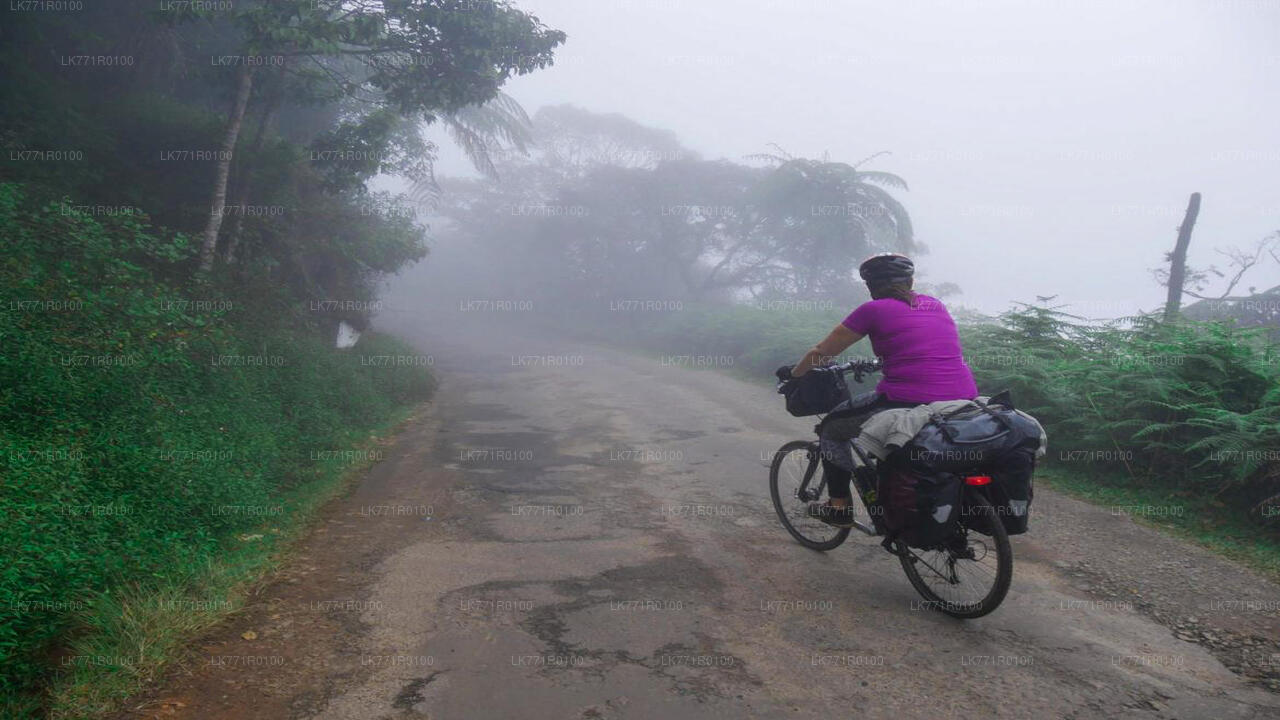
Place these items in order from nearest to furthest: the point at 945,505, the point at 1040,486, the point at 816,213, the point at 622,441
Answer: the point at 945,505 → the point at 1040,486 → the point at 622,441 → the point at 816,213

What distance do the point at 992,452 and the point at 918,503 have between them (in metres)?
0.47

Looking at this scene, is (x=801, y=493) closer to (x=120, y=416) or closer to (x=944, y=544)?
(x=944, y=544)

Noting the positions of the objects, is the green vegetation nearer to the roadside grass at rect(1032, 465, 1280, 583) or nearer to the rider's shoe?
the rider's shoe

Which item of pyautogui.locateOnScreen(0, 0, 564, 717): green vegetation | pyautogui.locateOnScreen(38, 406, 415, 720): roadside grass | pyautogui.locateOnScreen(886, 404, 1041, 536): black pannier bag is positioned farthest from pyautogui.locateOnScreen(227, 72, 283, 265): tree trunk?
pyautogui.locateOnScreen(886, 404, 1041, 536): black pannier bag

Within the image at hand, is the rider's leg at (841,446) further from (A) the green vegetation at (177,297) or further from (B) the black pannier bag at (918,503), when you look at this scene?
(A) the green vegetation at (177,297)

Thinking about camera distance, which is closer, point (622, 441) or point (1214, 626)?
point (1214, 626)

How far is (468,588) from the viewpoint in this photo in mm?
Result: 4160

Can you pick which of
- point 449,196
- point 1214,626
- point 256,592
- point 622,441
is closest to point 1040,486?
point 1214,626

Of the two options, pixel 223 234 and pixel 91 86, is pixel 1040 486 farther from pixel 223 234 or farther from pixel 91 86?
pixel 91 86

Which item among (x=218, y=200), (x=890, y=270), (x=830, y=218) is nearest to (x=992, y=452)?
(x=890, y=270)

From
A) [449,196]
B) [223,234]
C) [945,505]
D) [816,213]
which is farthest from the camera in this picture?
[449,196]

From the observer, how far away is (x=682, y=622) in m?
3.72

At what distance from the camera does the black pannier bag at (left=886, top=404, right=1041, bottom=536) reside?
3543 mm

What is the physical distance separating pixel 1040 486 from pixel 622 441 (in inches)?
170
